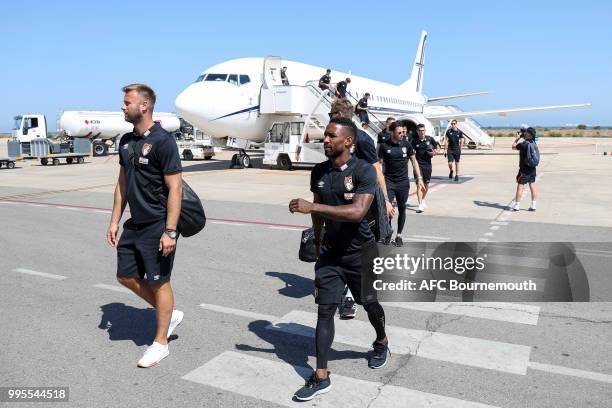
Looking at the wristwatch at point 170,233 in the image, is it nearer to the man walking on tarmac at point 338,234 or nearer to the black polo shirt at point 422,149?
the man walking on tarmac at point 338,234

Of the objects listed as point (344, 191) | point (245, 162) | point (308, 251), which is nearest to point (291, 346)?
point (308, 251)

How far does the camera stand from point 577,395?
11.3 ft

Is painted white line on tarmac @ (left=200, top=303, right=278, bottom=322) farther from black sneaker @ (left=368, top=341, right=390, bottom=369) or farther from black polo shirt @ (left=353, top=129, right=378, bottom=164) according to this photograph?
black polo shirt @ (left=353, top=129, right=378, bottom=164)

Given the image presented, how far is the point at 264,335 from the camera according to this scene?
459cm

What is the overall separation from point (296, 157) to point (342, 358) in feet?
57.6

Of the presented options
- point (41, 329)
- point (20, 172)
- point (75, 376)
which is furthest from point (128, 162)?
point (20, 172)

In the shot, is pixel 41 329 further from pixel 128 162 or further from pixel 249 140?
pixel 249 140

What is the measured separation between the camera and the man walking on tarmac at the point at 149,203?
3.84 meters

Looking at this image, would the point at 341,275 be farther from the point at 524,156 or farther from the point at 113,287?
the point at 524,156

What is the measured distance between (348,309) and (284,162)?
17032 mm

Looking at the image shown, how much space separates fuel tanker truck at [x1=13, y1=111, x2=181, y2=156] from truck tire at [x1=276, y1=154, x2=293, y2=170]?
15.6 meters

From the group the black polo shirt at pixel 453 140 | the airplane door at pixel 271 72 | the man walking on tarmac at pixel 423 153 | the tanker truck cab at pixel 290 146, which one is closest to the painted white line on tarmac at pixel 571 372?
the man walking on tarmac at pixel 423 153

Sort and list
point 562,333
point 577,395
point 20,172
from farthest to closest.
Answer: point 20,172
point 562,333
point 577,395

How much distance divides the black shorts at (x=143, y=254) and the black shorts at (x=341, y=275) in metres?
1.16
